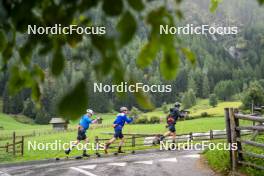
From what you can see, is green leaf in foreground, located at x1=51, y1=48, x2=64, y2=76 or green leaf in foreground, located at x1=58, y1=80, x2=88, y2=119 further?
green leaf in foreground, located at x1=51, y1=48, x2=64, y2=76

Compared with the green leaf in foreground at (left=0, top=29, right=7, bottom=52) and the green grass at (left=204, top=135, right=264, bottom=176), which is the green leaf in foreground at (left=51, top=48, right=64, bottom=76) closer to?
the green leaf in foreground at (left=0, top=29, right=7, bottom=52)

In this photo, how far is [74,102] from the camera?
194 centimetres

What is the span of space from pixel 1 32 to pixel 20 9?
0.50 metres

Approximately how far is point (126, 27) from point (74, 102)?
38cm

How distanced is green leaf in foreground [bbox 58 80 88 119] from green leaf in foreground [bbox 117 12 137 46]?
261mm

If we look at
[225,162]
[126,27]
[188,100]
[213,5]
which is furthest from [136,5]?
[188,100]

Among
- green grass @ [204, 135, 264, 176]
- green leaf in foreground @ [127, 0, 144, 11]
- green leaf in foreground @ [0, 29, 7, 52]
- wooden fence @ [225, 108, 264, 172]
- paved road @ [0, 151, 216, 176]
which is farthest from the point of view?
paved road @ [0, 151, 216, 176]

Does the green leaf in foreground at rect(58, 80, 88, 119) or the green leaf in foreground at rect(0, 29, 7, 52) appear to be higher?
the green leaf in foreground at rect(0, 29, 7, 52)

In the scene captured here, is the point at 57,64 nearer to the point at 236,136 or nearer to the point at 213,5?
the point at 213,5

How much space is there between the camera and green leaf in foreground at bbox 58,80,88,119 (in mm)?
1938

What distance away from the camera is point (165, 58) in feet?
6.95

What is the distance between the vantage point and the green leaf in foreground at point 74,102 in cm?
194

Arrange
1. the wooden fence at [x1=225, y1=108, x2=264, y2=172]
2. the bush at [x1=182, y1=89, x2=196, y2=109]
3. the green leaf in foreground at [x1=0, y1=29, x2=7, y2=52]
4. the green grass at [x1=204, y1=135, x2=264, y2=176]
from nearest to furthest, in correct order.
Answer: the green leaf in foreground at [x1=0, y1=29, x2=7, y2=52] → the green grass at [x1=204, y1=135, x2=264, y2=176] → the wooden fence at [x1=225, y1=108, x2=264, y2=172] → the bush at [x1=182, y1=89, x2=196, y2=109]

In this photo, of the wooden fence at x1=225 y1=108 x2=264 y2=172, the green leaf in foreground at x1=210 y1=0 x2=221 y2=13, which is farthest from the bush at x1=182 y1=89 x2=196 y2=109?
the green leaf in foreground at x1=210 y1=0 x2=221 y2=13
